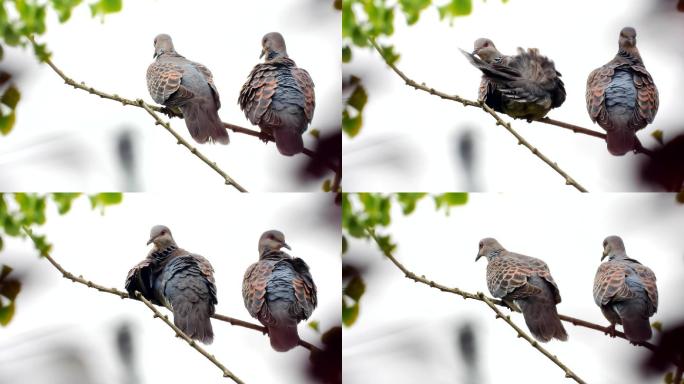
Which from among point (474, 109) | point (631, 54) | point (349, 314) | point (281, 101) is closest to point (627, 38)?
point (631, 54)

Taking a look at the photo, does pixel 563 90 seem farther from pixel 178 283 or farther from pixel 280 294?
pixel 178 283

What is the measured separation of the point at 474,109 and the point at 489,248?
446 millimetres

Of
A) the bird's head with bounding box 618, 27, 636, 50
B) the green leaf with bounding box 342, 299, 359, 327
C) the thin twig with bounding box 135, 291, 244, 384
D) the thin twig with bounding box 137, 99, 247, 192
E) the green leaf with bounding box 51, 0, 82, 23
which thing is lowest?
the thin twig with bounding box 135, 291, 244, 384

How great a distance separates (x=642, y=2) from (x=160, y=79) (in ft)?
5.13

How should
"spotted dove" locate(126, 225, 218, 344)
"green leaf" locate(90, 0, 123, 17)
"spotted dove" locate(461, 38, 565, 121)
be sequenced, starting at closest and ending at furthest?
"spotted dove" locate(126, 225, 218, 344)
"spotted dove" locate(461, 38, 565, 121)
"green leaf" locate(90, 0, 123, 17)

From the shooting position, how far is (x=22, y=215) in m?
3.98

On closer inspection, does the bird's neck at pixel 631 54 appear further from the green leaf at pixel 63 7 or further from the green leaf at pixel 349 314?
the green leaf at pixel 63 7

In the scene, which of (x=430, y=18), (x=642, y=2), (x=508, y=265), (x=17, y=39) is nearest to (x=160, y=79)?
(x=17, y=39)

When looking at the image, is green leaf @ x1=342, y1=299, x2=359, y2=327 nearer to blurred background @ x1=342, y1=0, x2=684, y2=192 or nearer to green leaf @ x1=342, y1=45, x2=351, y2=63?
blurred background @ x1=342, y1=0, x2=684, y2=192

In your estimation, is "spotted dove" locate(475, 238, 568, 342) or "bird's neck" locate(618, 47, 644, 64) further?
"bird's neck" locate(618, 47, 644, 64)

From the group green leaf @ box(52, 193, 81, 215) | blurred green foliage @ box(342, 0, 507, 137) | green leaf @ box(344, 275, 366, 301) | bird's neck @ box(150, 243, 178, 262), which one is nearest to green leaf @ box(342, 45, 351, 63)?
blurred green foliage @ box(342, 0, 507, 137)

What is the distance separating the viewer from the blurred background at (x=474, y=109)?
159 inches

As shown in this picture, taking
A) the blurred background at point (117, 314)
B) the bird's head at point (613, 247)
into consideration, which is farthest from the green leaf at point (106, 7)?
the bird's head at point (613, 247)

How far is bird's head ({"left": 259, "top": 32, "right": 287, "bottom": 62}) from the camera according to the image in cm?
404
